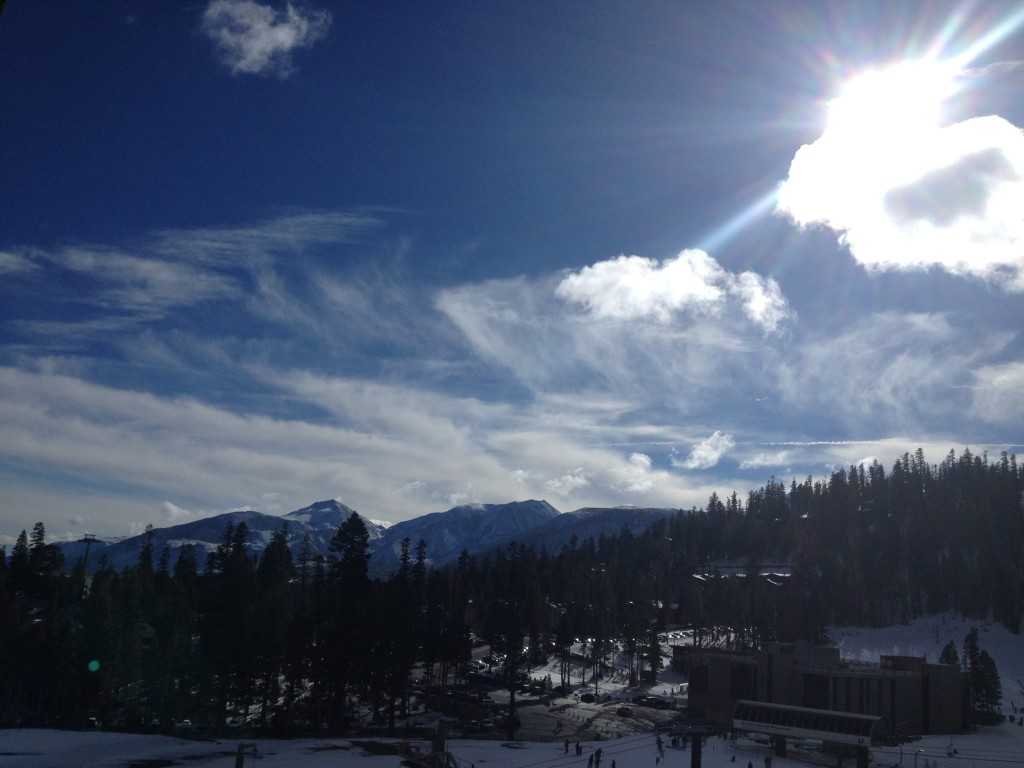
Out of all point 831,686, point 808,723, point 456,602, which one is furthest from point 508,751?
point 456,602

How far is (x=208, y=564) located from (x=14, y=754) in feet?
108

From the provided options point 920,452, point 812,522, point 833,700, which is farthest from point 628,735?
point 920,452

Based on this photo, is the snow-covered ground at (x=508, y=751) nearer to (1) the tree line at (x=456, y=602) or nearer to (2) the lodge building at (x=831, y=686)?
(2) the lodge building at (x=831, y=686)

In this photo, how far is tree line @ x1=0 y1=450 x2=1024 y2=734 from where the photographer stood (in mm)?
61312

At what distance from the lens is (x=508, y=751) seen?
5584cm

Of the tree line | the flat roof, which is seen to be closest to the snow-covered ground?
the flat roof

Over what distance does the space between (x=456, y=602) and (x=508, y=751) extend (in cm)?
5399

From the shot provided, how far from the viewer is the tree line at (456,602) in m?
61.3

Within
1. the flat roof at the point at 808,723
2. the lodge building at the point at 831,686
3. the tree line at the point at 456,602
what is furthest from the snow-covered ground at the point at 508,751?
the tree line at the point at 456,602

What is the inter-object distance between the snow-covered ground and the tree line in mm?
7115

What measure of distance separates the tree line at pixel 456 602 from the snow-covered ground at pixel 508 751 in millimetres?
7115

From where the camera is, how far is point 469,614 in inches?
5094

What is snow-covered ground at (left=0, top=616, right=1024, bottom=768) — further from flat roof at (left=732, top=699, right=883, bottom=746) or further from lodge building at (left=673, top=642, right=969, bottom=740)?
lodge building at (left=673, top=642, right=969, bottom=740)

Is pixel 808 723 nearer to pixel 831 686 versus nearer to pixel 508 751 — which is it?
pixel 831 686
